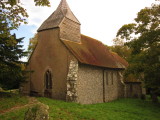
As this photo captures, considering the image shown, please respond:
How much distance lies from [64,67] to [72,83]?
87.5 inches

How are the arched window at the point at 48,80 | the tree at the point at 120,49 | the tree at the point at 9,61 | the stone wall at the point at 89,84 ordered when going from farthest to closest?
the tree at the point at 120,49 → the arched window at the point at 48,80 → the stone wall at the point at 89,84 → the tree at the point at 9,61

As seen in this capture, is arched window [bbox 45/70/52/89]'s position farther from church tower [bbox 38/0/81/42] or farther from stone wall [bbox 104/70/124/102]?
stone wall [bbox 104/70/124/102]

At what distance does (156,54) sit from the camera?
51.2 feet

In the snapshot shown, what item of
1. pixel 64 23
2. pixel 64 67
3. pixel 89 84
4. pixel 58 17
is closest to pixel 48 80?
pixel 64 67

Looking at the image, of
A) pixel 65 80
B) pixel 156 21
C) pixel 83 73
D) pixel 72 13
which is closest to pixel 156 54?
pixel 156 21

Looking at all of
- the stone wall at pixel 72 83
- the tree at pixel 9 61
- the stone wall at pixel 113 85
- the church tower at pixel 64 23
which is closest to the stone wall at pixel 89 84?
the stone wall at pixel 72 83

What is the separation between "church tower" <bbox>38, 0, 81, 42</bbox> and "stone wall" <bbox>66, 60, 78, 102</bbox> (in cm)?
394

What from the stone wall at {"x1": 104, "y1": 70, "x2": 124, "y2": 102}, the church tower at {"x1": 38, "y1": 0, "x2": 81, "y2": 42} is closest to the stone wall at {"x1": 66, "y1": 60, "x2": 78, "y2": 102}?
the church tower at {"x1": 38, "y1": 0, "x2": 81, "y2": 42}

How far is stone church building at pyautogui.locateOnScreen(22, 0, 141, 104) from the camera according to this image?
16078 mm

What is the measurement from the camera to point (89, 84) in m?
17.5

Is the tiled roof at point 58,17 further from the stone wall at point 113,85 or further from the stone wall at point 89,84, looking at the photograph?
the stone wall at point 113,85

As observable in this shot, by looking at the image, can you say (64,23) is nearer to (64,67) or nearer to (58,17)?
(58,17)

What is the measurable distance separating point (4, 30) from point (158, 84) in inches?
586

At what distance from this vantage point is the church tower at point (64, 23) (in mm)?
18102
